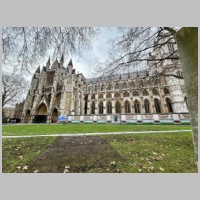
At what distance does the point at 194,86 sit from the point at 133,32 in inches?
122

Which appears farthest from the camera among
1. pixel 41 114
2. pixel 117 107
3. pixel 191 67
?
pixel 117 107

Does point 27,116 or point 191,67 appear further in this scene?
point 27,116

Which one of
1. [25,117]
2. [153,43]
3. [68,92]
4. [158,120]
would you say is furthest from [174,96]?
[25,117]

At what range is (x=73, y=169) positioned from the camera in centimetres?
271

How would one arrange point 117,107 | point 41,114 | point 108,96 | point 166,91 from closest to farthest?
point 41,114
point 166,91
point 117,107
point 108,96

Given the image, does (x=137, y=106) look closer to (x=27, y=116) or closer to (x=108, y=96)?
(x=108, y=96)

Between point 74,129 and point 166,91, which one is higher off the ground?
point 166,91

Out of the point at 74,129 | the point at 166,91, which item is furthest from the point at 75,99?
the point at 166,91

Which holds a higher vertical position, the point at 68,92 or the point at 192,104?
the point at 68,92

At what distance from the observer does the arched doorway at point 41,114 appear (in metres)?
32.6

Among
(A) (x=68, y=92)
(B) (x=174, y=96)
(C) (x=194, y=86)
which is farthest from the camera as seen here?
(A) (x=68, y=92)

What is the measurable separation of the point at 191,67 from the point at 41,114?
3732 centimetres

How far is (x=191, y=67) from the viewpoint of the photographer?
194cm

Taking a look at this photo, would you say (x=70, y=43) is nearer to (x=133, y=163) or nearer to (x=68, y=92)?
(x=133, y=163)
